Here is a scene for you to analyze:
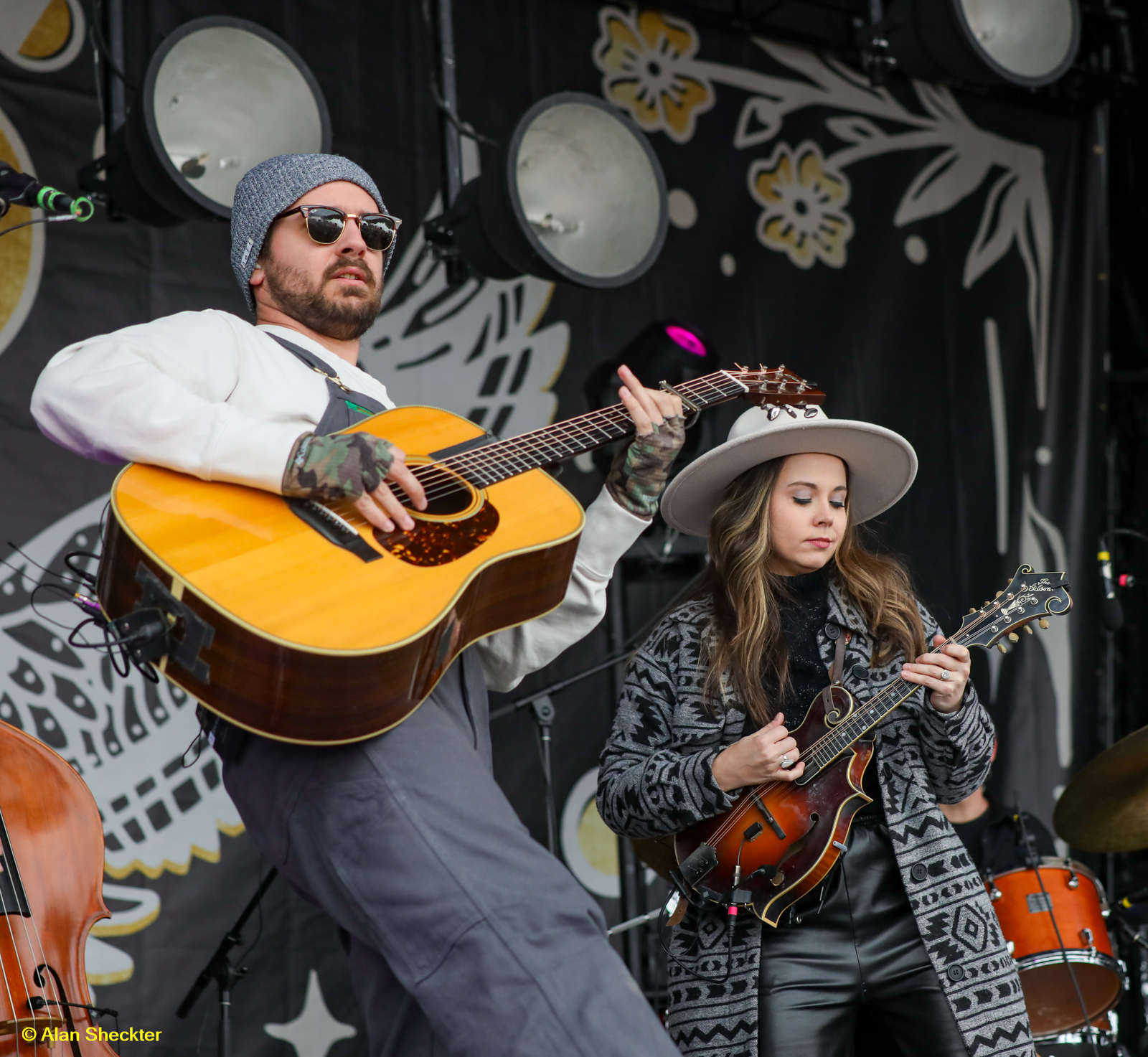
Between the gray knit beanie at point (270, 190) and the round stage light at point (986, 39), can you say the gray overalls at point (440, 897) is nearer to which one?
the gray knit beanie at point (270, 190)

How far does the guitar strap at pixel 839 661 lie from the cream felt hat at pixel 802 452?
49 cm

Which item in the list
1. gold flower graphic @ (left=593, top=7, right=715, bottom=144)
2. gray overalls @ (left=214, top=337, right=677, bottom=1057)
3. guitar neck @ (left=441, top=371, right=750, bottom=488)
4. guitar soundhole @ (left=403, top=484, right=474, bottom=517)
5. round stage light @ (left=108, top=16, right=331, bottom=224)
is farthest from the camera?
gold flower graphic @ (left=593, top=7, right=715, bottom=144)

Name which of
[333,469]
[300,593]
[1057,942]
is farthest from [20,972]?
[1057,942]

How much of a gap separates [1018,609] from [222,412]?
169 cm

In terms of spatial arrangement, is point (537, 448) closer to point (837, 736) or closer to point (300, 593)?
point (300, 593)

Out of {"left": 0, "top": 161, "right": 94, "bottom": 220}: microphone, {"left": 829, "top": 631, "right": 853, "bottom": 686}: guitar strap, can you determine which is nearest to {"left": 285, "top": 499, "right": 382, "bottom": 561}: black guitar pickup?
{"left": 0, "top": 161, "right": 94, "bottom": 220}: microphone

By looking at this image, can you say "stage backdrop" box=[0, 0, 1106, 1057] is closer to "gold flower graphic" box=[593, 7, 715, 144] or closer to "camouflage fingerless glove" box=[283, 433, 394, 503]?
"gold flower graphic" box=[593, 7, 715, 144]

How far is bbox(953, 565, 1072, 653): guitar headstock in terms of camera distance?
260 cm

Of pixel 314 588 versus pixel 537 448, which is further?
pixel 537 448

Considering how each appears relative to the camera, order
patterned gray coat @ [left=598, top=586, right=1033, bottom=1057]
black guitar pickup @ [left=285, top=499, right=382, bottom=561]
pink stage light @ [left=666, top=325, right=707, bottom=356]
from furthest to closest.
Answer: pink stage light @ [left=666, top=325, right=707, bottom=356], patterned gray coat @ [left=598, top=586, right=1033, bottom=1057], black guitar pickup @ [left=285, top=499, right=382, bottom=561]

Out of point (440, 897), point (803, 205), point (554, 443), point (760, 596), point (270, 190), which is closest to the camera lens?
point (440, 897)

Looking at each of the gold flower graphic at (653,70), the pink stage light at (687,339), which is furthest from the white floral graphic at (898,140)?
the pink stage light at (687,339)

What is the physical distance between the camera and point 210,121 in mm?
3256

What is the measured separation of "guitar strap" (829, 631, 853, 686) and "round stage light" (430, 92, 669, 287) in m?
1.33
